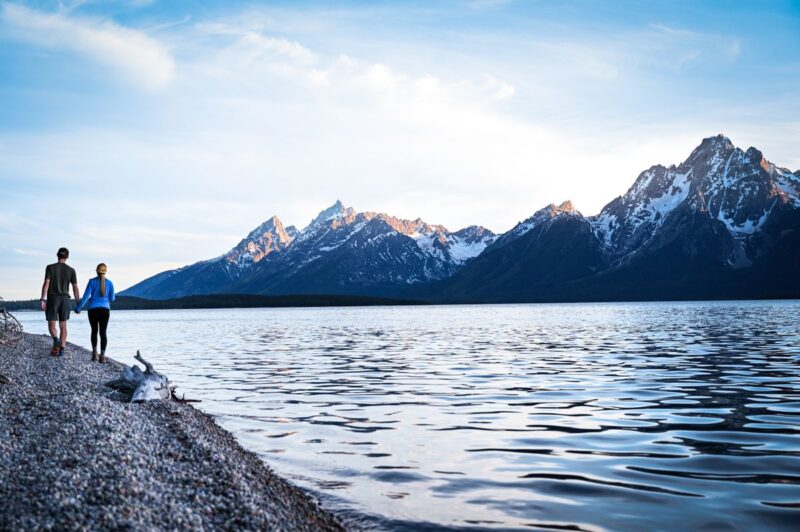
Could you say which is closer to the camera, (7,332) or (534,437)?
(534,437)

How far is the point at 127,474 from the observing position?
11734mm

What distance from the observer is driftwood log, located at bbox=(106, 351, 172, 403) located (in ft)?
73.8

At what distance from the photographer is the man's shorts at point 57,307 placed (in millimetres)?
30414

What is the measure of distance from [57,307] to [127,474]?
22.0 metres

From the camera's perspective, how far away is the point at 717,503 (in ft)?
41.0

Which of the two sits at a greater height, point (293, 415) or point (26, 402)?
point (26, 402)

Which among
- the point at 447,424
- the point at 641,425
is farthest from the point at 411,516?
the point at 641,425

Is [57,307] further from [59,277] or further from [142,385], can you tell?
[142,385]

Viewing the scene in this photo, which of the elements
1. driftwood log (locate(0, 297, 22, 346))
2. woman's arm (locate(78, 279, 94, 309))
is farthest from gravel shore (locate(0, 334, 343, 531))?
driftwood log (locate(0, 297, 22, 346))

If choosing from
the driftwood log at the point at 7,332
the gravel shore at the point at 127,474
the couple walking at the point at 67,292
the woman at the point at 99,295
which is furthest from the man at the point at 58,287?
the driftwood log at the point at 7,332

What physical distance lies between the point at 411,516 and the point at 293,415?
450 inches

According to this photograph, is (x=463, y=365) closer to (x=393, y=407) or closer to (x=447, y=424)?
(x=393, y=407)

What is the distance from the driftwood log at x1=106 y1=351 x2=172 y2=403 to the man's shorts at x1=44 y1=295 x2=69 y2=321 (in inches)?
317

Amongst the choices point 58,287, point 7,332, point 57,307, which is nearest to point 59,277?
point 58,287
